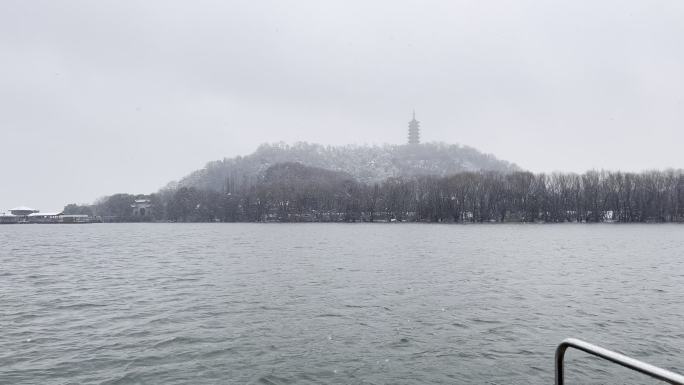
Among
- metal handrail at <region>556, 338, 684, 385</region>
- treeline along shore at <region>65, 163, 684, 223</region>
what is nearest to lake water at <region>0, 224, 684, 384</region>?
metal handrail at <region>556, 338, 684, 385</region>

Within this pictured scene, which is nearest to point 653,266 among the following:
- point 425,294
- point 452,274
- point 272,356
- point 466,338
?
point 452,274

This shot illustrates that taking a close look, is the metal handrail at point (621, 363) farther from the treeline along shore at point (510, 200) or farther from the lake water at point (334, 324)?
the treeline along shore at point (510, 200)

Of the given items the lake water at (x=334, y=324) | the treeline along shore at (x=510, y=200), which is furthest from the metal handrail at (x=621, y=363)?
the treeline along shore at (x=510, y=200)

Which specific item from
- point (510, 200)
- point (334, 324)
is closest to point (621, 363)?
point (334, 324)

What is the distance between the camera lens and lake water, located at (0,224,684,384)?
1252 centimetres

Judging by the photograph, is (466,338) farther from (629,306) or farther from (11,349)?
(11,349)

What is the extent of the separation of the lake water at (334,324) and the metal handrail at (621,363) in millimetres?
7450

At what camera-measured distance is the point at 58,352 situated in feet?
46.2

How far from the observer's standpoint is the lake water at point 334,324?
41.1ft

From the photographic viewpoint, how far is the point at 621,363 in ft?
12.8

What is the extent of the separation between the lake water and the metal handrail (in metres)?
7.45

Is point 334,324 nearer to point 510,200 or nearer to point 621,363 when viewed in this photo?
point 621,363

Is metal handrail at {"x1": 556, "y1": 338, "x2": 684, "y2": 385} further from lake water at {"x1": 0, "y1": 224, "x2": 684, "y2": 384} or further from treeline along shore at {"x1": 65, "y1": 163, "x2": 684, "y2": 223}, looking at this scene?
treeline along shore at {"x1": 65, "y1": 163, "x2": 684, "y2": 223}

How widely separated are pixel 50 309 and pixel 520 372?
19476 millimetres
